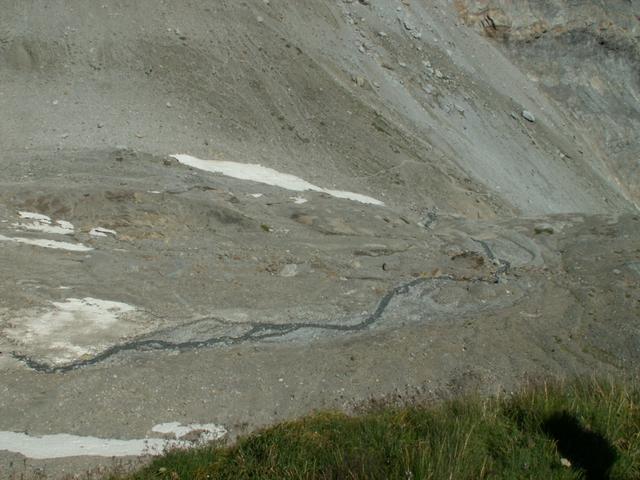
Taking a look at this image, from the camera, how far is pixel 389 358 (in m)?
10.9

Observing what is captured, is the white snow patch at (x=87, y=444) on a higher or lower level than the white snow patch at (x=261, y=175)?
higher

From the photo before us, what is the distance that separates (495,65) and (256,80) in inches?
655

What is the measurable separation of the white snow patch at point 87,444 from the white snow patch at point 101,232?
23.6 feet

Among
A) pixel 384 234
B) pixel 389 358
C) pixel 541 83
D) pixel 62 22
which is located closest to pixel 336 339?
pixel 389 358

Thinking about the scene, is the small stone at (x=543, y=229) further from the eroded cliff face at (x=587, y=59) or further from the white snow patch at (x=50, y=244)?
the eroded cliff face at (x=587, y=59)

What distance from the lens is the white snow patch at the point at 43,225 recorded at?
14.7 m

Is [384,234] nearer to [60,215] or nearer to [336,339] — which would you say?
[336,339]

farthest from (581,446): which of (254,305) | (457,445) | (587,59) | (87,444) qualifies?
(587,59)

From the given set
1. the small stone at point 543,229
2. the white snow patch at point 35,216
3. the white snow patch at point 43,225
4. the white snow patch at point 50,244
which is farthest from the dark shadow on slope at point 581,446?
the small stone at point 543,229

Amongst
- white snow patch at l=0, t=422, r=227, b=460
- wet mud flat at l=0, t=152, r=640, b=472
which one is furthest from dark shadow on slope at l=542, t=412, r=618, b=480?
white snow patch at l=0, t=422, r=227, b=460

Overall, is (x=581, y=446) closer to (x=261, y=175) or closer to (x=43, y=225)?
(x=43, y=225)

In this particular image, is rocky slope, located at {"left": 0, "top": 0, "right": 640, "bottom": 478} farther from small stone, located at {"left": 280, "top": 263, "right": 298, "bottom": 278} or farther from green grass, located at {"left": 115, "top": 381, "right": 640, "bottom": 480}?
green grass, located at {"left": 115, "top": 381, "right": 640, "bottom": 480}

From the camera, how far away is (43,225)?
14938 mm

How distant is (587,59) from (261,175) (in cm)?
3017
